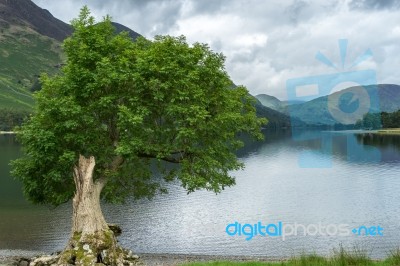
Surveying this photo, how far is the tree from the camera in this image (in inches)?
1009

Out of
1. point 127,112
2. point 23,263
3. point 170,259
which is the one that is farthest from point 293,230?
point 23,263

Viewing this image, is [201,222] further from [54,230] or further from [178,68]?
[178,68]

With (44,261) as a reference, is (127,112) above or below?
above

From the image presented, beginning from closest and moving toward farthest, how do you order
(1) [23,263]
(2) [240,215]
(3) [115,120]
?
(1) [23,263]
(3) [115,120]
(2) [240,215]

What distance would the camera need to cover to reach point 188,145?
28.0m

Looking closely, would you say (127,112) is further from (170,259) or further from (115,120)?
(170,259)

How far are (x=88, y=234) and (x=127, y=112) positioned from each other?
25.1 ft

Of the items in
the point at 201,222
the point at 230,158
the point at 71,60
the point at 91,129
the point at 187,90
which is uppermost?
the point at 71,60

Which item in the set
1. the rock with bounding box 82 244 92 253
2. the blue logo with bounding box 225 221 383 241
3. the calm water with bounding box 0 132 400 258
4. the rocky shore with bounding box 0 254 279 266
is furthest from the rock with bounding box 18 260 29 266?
the blue logo with bounding box 225 221 383 241

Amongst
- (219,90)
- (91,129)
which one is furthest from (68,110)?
(219,90)

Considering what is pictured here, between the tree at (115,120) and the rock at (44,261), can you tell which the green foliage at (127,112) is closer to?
the tree at (115,120)

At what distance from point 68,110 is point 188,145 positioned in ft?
26.4

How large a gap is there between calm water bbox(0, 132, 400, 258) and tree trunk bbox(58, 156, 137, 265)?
1180 centimetres

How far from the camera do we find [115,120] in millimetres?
28688
